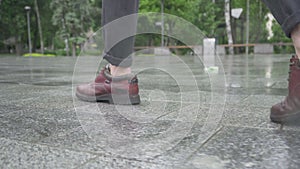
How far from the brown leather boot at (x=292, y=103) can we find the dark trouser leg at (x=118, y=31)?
0.94 meters

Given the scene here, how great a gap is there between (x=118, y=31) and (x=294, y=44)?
3.40 feet

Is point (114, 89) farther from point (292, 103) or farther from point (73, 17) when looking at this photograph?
point (73, 17)

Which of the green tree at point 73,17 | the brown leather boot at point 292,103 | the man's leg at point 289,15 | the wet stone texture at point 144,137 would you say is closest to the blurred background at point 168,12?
the green tree at point 73,17

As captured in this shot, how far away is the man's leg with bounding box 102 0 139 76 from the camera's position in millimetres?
1985

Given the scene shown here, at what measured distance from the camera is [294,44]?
1.38m

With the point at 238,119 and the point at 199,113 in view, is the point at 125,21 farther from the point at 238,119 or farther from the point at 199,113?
the point at 238,119

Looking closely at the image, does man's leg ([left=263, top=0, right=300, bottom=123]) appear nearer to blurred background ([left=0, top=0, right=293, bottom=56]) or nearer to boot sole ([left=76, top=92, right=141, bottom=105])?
boot sole ([left=76, top=92, right=141, bottom=105])

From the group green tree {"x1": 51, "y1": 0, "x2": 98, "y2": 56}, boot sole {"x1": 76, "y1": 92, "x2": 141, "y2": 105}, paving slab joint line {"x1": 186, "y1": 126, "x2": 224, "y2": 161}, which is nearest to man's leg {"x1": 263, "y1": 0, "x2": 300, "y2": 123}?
paving slab joint line {"x1": 186, "y1": 126, "x2": 224, "y2": 161}

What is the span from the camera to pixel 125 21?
2006mm

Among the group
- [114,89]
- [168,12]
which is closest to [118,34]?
[114,89]

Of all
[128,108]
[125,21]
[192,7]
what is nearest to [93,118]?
[128,108]

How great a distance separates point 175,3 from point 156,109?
26.4m

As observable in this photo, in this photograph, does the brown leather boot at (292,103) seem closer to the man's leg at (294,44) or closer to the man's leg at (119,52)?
the man's leg at (294,44)

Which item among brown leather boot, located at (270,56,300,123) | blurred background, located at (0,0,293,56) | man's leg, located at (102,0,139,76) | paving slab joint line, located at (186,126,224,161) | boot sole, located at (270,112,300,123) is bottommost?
paving slab joint line, located at (186,126,224,161)
